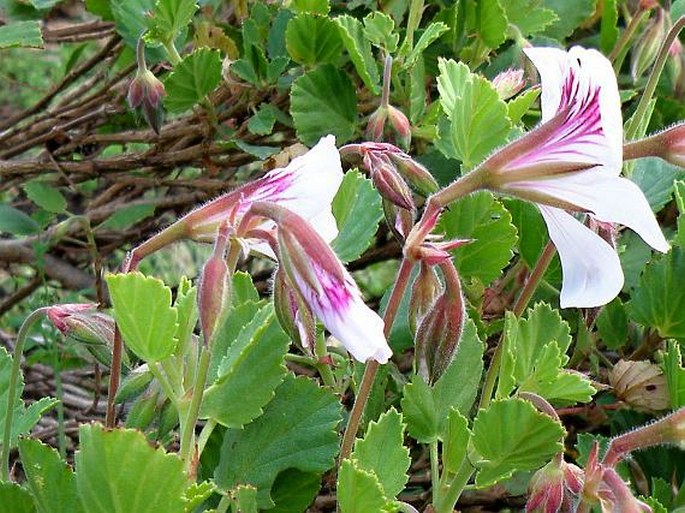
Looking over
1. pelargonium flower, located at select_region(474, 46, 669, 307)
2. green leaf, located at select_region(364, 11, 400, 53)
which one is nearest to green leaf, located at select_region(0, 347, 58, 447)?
pelargonium flower, located at select_region(474, 46, 669, 307)

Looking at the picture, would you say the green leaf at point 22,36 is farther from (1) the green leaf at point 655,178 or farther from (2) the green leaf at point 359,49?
(1) the green leaf at point 655,178

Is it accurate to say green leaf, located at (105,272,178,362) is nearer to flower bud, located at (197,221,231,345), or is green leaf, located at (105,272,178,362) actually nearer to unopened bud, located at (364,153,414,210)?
flower bud, located at (197,221,231,345)

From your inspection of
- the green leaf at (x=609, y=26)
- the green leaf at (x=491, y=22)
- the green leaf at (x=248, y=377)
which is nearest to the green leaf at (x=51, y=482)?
the green leaf at (x=248, y=377)

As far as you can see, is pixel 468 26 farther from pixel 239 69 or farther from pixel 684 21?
pixel 684 21

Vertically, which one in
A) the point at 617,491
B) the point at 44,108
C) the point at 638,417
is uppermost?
the point at 617,491

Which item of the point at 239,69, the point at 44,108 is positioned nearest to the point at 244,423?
the point at 239,69

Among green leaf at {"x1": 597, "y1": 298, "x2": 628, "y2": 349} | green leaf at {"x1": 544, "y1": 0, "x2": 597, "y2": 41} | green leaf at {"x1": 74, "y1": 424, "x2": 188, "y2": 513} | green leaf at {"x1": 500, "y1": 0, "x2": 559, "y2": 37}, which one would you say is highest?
green leaf at {"x1": 74, "y1": 424, "x2": 188, "y2": 513}
